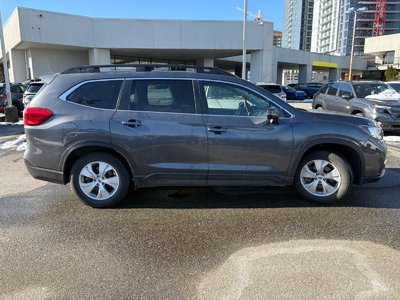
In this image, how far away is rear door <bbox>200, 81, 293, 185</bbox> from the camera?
13.7ft

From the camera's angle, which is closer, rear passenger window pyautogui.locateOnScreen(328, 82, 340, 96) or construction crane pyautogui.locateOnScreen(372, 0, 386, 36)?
rear passenger window pyautogui.locateOnScreen(328, 82, 340, 96)

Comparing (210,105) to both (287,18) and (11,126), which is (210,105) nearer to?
(11,126)

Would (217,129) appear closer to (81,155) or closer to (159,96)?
(159,96)

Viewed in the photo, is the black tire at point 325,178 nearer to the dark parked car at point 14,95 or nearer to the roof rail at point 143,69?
the roof rail at point 143,69

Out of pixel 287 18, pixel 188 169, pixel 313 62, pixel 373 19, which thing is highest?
pixel 287 18

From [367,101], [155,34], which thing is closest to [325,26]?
[155,34]

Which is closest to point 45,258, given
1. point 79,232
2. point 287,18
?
→ point 79,232

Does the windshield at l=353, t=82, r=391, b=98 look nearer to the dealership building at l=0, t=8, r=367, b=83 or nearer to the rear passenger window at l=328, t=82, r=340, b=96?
the rear passenger window at l=328, t=82, r=340, b=96

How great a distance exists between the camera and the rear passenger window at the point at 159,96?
4207 mm

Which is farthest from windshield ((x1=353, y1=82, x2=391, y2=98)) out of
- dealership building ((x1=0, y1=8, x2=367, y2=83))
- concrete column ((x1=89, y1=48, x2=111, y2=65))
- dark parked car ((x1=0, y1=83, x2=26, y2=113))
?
concrete column ((x1=89, y1=48, x2=111, y2=65))

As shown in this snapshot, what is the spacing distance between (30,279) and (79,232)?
895 millimetres

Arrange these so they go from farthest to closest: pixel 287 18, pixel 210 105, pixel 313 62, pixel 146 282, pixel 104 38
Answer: pixel 287 18, pixel 313 62, pixel 104 38, pixel 210 105, pixel 146 282

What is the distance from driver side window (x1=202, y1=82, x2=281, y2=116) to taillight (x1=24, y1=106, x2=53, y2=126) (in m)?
2.02

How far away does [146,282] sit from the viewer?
9.28 feet
